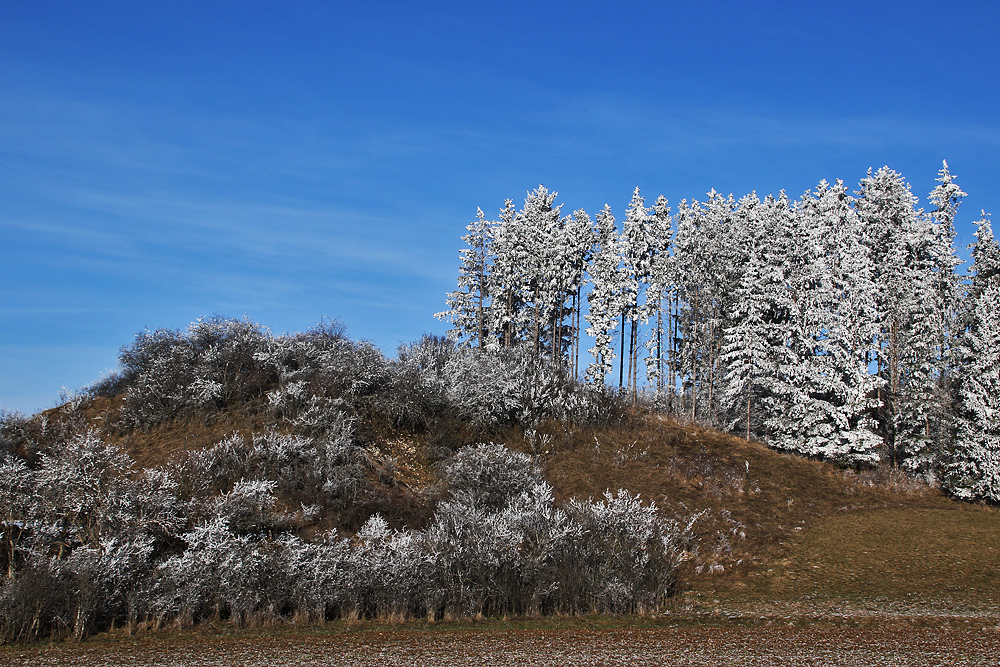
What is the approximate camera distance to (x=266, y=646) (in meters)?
11.1

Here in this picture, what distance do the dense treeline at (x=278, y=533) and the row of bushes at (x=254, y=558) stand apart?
0.03m

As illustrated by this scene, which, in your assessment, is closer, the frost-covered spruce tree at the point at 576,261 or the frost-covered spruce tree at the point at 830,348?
the frost-covered spruce tree at the point at 830,348

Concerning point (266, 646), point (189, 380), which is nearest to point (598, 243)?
point (189, 380)

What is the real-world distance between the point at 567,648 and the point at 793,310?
76.8 feet

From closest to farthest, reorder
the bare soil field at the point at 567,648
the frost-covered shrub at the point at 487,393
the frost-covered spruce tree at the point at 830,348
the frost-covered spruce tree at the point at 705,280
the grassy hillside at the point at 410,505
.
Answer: the bare soil field at the point at 567,648
the grassy hillside at the point at 410,505
the frost-covered shrub at the point at 487,393
the frost-covered spruce tree at the point at 830,348
the frost-covered spruce tree at the point at 705,280

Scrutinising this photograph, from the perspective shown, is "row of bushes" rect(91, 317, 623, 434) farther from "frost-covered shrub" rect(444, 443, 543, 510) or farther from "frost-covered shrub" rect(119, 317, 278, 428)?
"frost-covered shrub" rect(444, 443, 543, 510)

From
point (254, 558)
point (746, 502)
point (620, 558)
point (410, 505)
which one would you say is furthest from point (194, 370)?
point (746, 502)

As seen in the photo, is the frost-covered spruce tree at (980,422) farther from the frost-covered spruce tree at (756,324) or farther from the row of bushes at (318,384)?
the row of bushes at (318,384)

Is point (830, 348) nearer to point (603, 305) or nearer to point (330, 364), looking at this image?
point (603, 305)

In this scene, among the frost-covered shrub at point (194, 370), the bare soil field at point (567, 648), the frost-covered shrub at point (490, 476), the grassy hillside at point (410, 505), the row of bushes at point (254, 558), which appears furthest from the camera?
the frost-covered shrub at point (194, 370)

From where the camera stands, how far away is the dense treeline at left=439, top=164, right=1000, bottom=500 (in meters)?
26.9

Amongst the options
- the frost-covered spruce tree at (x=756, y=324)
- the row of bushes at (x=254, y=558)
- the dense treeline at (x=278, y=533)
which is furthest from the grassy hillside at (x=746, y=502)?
the frost-covered spruce tree at (x=756, y=324)

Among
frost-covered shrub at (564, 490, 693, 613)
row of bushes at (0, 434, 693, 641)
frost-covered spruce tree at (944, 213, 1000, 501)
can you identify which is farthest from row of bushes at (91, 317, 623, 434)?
frost-covered spruce tree at (944, 213, 1000, 501)

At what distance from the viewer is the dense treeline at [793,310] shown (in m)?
26.9
